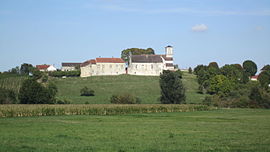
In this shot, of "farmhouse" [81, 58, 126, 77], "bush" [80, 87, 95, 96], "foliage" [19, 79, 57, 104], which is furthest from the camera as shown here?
"farmhouse" [81, 58, 126, 77]

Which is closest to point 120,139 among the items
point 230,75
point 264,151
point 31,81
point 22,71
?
point 264,151

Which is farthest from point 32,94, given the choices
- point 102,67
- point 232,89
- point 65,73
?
point 65,73

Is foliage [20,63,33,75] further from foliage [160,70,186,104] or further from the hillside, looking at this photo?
foliage [160,70,186,104]

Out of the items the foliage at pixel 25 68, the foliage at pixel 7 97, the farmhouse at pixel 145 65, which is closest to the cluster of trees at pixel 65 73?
the farmhouse at pixel 145 65

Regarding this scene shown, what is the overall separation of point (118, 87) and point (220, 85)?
28.1 meters

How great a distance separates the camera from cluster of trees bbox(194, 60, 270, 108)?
251ft

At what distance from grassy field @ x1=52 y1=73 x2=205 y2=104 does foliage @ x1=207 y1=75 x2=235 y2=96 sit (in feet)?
14.7

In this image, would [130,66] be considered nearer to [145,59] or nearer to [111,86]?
[145,59]

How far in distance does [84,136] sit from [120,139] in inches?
92.8

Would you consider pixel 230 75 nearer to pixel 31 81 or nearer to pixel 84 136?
pixel 31 81

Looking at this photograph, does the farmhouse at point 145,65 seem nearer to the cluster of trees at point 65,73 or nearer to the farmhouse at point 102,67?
the farmhouse at point 102,67

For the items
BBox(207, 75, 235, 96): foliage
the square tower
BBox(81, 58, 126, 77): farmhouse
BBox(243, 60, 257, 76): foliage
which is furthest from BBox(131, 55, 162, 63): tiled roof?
BBox(243, 60, 257, 76): foliage

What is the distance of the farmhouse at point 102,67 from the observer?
460 feet

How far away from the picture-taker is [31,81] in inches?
2601
